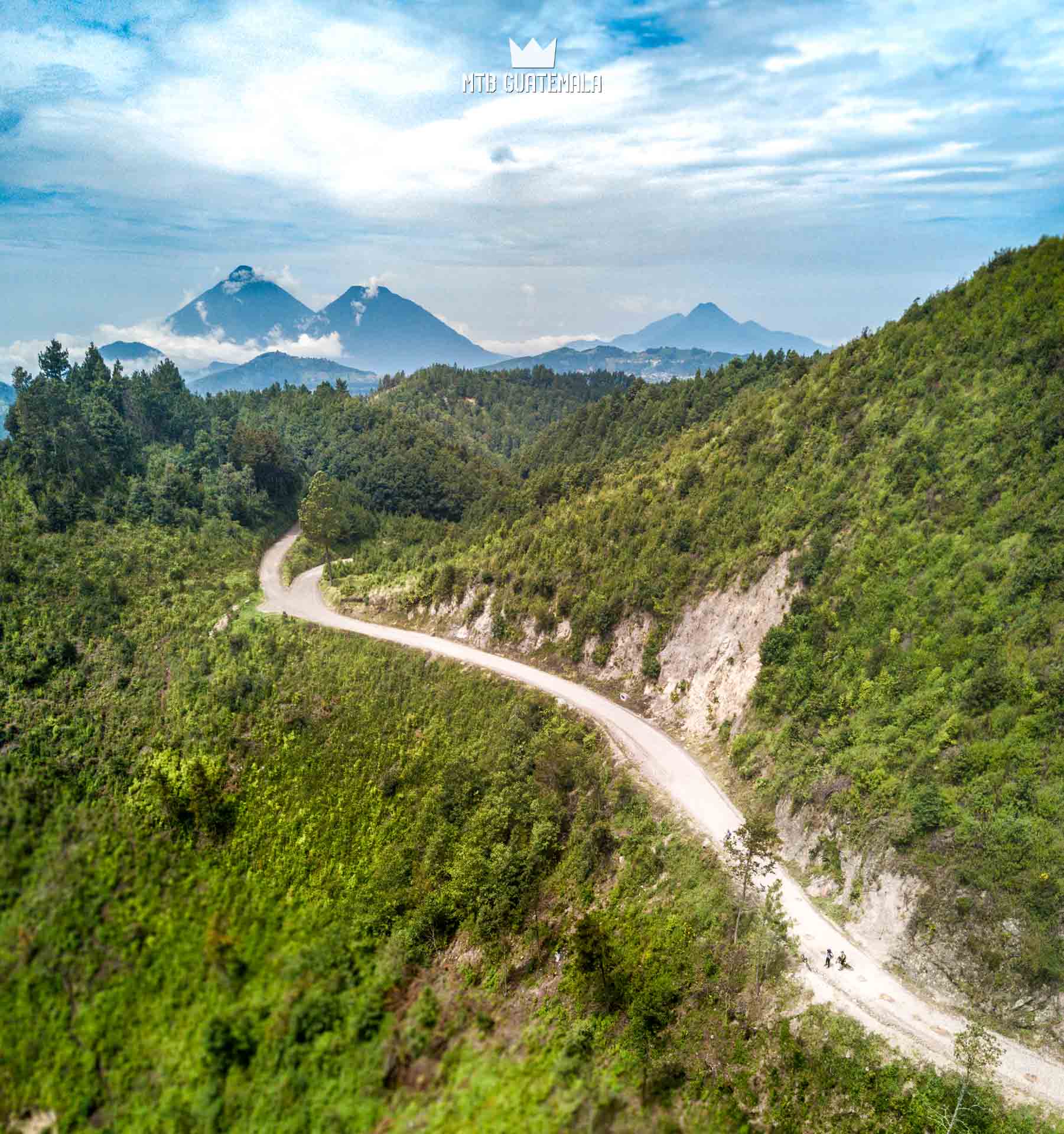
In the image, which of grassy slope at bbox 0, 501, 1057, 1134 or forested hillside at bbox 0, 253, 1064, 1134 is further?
forested hillside at bbox 0, 253, 1064, 1134

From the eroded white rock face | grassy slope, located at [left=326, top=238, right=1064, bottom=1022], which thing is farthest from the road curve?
the eroded white rock face

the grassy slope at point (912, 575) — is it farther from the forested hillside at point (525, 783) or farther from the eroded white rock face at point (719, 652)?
the eroded white rock face at point (719, 652)

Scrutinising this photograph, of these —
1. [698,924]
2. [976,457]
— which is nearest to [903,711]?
[698,924]

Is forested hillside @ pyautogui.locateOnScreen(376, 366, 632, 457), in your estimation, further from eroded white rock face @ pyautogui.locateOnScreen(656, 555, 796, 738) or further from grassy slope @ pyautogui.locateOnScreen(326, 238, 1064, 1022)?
eroded white rock face @ pyautogui.locateOnScreen(656, 555, 796, 738)

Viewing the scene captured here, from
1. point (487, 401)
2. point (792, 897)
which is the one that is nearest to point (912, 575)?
point (792, 897)

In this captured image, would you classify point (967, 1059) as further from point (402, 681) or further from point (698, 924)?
point (402, 681)

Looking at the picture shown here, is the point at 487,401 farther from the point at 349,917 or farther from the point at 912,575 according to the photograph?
the point at 349,917
